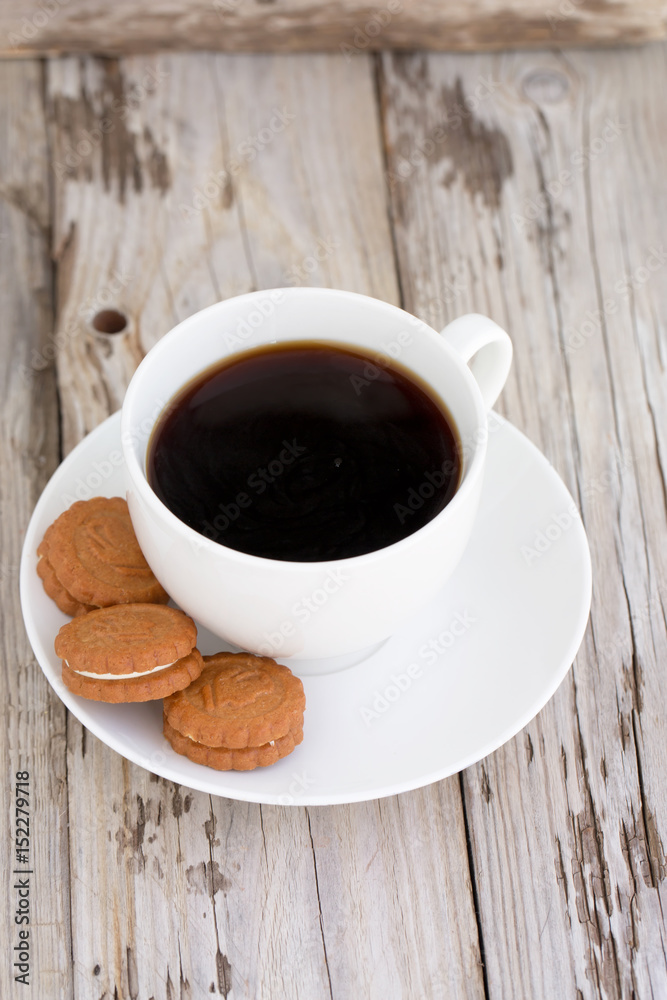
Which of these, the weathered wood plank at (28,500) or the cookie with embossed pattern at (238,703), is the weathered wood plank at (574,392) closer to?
the cookie with embossed pattern at (238,703)

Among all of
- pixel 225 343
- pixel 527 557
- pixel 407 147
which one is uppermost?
pixel 407 147

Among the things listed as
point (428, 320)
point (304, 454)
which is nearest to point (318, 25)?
point (428, 320)

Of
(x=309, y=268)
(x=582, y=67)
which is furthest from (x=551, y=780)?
(x=582, y=67)

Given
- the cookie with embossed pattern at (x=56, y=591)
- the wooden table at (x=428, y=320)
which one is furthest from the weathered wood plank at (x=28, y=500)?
the cookie with embossed pattern at (x=56, y=591)

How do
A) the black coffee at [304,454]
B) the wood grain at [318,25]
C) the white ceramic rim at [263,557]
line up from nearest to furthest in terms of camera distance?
the white ceramic rim at [263,557] → the black coffee at [304,454] → the wood grain at [318,25]

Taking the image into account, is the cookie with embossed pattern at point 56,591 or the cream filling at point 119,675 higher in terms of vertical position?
the cookie with embossed pattern at point 56,591

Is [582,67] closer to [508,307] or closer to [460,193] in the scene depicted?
[460,193]

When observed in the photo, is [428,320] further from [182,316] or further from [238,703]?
[238,703]
